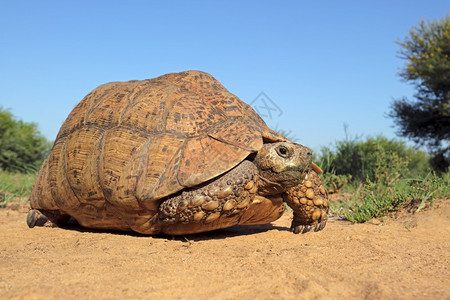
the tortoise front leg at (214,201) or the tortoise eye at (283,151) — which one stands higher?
the tortoise eye at (283,151)

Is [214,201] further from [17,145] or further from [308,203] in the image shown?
[17,145]

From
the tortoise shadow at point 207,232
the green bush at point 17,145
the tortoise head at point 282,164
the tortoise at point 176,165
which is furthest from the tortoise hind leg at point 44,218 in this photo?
the green bush at point 17,145

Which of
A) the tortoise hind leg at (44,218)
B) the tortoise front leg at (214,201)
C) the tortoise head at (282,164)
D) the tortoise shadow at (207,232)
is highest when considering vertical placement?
the tortoise head at (282,164)

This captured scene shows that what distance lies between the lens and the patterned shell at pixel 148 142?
329 cm

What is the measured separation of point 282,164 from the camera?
3449 millimetres

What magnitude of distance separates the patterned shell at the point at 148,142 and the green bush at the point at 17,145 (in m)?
9.13

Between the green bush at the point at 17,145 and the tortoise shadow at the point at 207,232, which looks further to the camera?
the green bush at the point at 17,145

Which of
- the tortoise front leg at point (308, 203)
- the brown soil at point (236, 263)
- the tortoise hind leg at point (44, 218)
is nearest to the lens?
the brown soil at point (236, 263)

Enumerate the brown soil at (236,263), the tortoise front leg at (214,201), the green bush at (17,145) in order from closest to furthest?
the brown soil at (236,263) → the tortoise front leg at (214,201) → the green bush at (17,145)

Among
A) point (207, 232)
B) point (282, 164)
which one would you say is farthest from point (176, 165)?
point (207, 232)

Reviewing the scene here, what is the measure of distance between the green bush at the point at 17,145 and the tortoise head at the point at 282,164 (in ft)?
34.6

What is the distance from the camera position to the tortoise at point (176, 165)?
10.7 ft

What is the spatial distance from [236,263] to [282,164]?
1.03 metres

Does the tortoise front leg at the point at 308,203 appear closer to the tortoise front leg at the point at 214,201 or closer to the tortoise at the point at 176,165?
the tortoise at the point at 176,165
